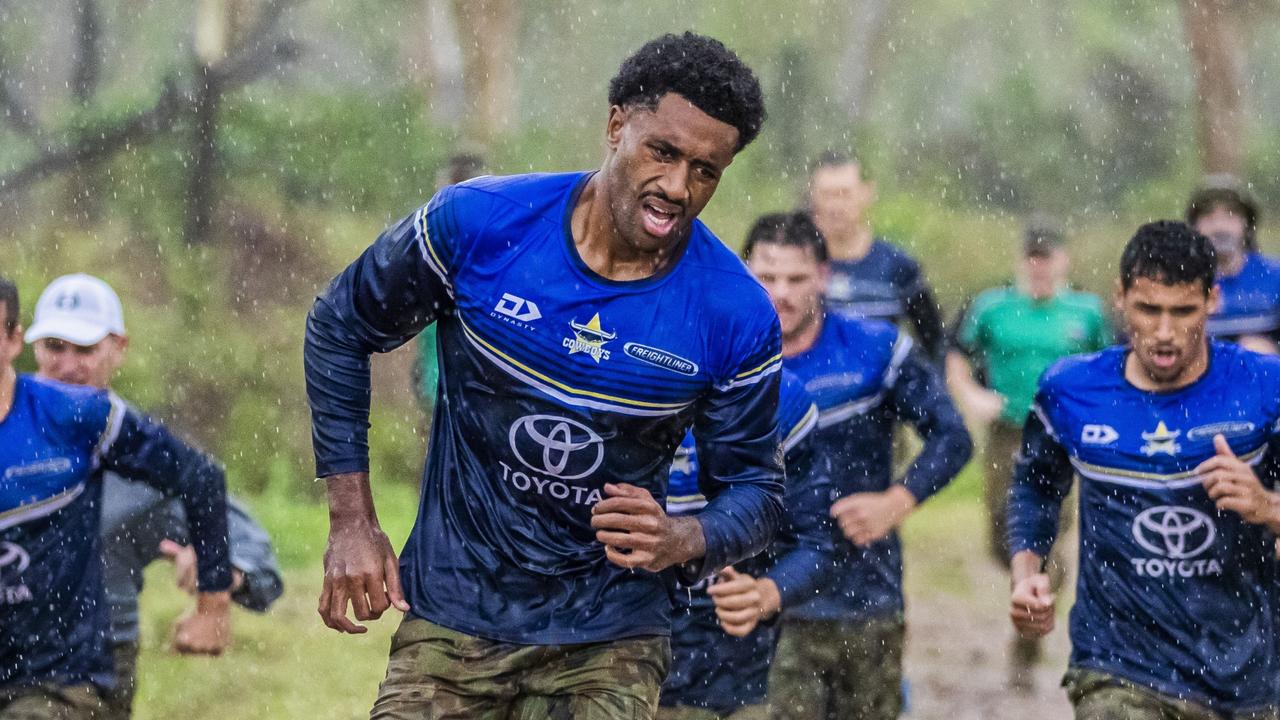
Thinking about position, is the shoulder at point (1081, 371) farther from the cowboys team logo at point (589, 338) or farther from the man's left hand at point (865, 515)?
the cowboys team logo at point (589, 338)

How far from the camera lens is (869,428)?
23.8 feet

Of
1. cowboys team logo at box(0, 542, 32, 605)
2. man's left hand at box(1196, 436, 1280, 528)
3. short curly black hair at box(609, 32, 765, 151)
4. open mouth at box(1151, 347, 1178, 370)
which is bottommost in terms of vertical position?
cowboys team logo at box(0, 542, 32, 605)

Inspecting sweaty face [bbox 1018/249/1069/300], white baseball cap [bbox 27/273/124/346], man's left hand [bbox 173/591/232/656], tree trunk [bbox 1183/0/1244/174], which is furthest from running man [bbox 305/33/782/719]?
tree trunk [bbox 1183/0/1244/174]

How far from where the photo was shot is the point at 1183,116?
95.8 feet

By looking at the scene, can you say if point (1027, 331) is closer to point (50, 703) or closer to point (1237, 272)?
point (1237, 272)

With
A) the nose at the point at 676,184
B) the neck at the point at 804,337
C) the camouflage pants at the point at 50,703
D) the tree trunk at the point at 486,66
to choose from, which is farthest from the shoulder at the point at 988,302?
the tree trunk at the point at 486,66

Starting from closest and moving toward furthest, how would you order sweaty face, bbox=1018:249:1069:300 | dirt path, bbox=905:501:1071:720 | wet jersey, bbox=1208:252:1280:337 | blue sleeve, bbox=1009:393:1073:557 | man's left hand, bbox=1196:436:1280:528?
1. man's left hand, bbox=1196:436:1280:528
2. blue sleeve, bbox=1009:393:1073:557
3. wet jersey, bbox=1208:252:1280:337
4. dirt path, bbox=905:501:1071:720
5. sweaty face, bbox=1018:249:1069:300

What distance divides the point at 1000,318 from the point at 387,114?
11933 millimetres

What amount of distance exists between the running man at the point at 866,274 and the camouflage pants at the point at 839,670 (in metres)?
1.86

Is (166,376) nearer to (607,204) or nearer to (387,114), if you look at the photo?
(387,114)

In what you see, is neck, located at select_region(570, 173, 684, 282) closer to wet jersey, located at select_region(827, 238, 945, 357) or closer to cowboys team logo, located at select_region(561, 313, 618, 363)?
cowboys team logo, located at select_region(561, 313, 618, 363)

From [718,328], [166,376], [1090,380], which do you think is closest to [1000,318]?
[1090,380]

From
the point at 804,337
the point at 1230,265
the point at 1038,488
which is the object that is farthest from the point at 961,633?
the point at 1038,488

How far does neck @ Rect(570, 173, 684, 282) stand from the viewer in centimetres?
419
